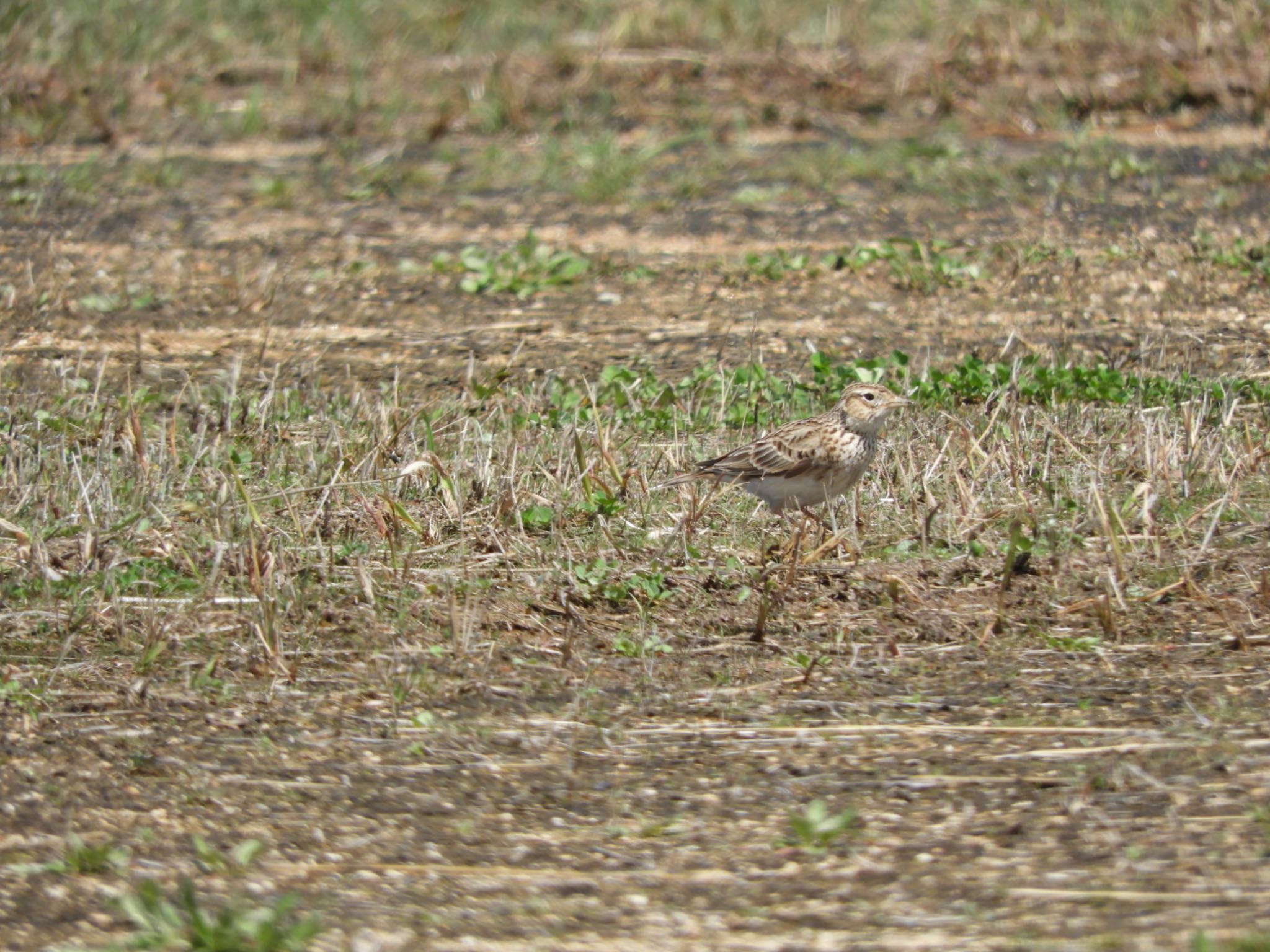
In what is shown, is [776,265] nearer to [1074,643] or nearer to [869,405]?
[869,405]

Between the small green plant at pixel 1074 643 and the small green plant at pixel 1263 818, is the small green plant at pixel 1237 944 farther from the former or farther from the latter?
the small green plant at pixel 1074 643

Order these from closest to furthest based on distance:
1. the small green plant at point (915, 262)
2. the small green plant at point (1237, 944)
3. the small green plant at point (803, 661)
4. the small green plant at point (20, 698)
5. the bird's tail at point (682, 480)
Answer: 1. the small green plant at point (1237, 944)
2. the small green plant at point (20, 698)
3. the small green plant at point (803, 661)
4. the bird's tail at point (682, 480)
5. the small green plant at point (915, 262)

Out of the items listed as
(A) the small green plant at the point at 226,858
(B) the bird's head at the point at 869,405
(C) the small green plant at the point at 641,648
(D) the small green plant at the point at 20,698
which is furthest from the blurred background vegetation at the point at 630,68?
(A) the small green plant at the point at 226,858

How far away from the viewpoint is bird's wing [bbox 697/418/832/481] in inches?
270

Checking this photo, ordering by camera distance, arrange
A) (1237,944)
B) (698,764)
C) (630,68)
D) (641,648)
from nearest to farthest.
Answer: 1. (1237,944)
2. (698,764)
3. (641,648)
4. (630,68)

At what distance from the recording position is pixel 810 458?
22.4ft

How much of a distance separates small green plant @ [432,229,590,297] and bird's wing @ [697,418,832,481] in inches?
144

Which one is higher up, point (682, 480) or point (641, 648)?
point (682, 480)

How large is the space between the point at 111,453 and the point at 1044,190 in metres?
7.10

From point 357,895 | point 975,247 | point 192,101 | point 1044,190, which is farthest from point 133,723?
point 192,101

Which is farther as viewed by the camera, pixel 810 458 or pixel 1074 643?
pixel 810 458

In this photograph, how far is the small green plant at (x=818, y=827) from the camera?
433cm

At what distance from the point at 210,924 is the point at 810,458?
354 centimetres

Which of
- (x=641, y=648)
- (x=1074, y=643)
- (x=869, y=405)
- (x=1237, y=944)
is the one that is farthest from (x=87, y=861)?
(x=869, y=405)
